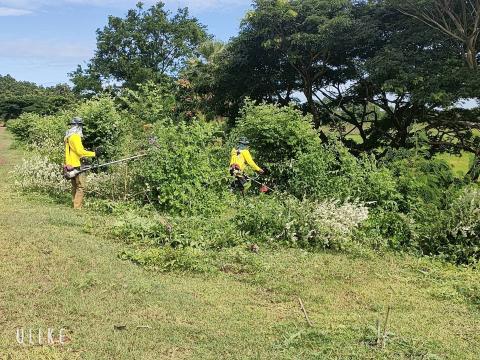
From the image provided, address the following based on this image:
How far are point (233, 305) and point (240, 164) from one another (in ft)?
19.7

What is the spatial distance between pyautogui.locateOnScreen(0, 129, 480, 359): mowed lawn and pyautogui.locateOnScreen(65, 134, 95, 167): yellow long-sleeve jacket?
2436 mm

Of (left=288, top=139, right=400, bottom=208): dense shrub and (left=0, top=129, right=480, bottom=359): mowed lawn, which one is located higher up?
(left=288, top=139, right=400, bottom=208): dense shrub

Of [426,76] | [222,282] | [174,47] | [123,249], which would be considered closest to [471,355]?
[222,282]

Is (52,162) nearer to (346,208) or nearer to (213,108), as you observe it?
(346,208)

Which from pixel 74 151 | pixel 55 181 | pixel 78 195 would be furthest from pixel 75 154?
pixel 55 181

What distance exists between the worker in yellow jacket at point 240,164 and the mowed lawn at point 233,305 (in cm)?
390

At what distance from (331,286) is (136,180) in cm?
499

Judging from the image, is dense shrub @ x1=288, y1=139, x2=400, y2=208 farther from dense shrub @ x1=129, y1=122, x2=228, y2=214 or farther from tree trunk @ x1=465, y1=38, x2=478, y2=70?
tree trunk @ x1=465, y1=38, x2=478, y2=70

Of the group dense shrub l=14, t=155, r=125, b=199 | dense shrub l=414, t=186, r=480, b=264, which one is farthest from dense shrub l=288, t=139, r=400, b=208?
dense shrub l=14, t=155, r=125, b=199

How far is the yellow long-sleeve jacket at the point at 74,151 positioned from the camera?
920 cm

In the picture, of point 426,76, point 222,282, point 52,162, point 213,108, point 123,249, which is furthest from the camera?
point 213,108

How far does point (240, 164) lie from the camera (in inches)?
425

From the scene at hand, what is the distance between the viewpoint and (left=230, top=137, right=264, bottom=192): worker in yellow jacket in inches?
416

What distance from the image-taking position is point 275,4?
16969 millimetres
